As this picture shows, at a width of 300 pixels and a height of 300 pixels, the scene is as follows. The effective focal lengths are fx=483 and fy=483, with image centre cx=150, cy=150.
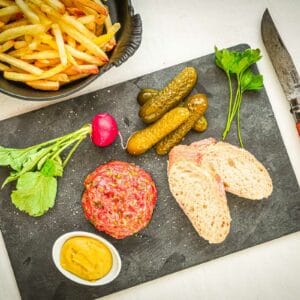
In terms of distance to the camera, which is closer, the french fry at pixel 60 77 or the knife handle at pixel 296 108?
the french fry at pixel 60 77

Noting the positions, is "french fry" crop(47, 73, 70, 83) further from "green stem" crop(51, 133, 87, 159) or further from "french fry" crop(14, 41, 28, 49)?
"green stem" crop(51, 133, 87, 159)

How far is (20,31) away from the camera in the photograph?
2.22 metres

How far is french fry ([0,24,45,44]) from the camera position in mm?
2207

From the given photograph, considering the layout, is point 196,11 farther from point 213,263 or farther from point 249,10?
point 213,263

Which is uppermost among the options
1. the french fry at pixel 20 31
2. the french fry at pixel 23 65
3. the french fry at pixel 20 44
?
the french fry at pixel 20 31

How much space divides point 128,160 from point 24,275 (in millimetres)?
834

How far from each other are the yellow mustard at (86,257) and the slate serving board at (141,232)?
16 cm

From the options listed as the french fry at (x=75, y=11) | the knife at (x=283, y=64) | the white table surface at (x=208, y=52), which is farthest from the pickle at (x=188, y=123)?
the french fry at (x=75, y=11)

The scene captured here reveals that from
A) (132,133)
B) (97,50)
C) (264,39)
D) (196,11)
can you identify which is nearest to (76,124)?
(132,133)

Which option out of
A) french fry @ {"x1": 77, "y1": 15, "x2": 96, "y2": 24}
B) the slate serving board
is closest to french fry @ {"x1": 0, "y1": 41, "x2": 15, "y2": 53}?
french fry @ {"x1": 77, "y1": 15, "x2": 96, "y2": 24}

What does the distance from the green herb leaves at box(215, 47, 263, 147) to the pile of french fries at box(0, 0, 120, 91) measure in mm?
608

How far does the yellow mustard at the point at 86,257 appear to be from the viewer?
240 centimetres

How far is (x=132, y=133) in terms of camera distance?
2627 mm

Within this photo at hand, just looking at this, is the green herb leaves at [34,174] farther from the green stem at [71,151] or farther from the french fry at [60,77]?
the french fry at [60,77]
